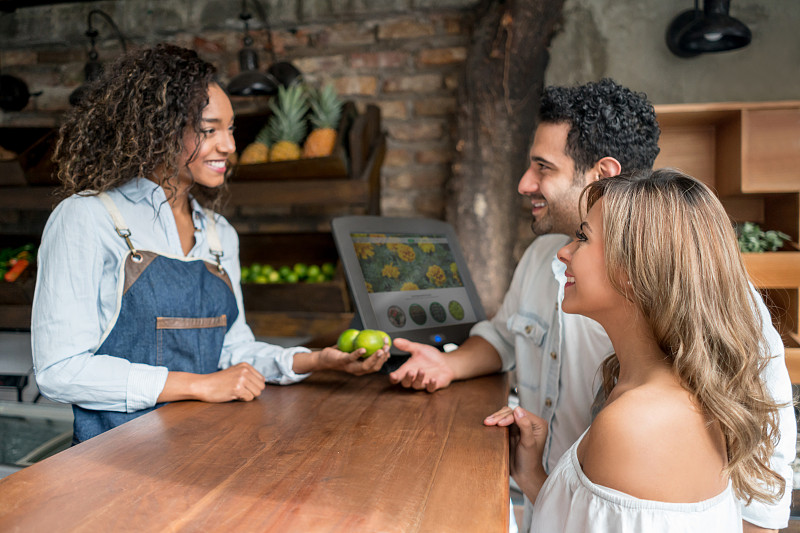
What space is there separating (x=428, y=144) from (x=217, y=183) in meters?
1.76

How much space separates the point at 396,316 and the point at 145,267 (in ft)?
2.05

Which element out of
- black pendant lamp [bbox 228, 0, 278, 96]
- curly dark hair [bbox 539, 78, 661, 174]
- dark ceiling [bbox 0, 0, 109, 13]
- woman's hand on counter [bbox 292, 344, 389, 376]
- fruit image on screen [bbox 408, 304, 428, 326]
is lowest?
woman's hand on counter [bbox 292, 344, 389, 376]

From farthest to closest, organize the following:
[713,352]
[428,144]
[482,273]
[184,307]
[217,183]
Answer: [428,144], [482,273], [217,183], [184,307], [713,352]

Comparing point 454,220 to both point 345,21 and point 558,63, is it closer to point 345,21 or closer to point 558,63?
point 558,63

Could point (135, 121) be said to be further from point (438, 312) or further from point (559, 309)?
point (559, 309)

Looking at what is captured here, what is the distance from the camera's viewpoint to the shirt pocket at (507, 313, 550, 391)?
5.27ft

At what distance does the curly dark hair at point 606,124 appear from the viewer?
1.51 meters

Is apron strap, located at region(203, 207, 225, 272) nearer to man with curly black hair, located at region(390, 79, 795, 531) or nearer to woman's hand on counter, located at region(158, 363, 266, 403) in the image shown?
woman's hand on counter, located at region(158, 363, 266, 403)

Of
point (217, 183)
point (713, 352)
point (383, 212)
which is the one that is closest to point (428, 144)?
point (383, 212)

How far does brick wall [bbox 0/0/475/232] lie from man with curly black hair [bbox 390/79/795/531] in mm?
1632

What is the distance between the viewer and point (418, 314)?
5.34 ft

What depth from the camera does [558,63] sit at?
9.29 ft

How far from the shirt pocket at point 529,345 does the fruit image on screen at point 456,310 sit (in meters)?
0.15

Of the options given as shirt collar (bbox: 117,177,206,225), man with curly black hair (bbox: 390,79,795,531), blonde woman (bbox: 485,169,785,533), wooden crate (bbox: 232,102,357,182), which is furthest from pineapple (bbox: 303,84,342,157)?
blonde woman (bbox: 485,169,785,533)
